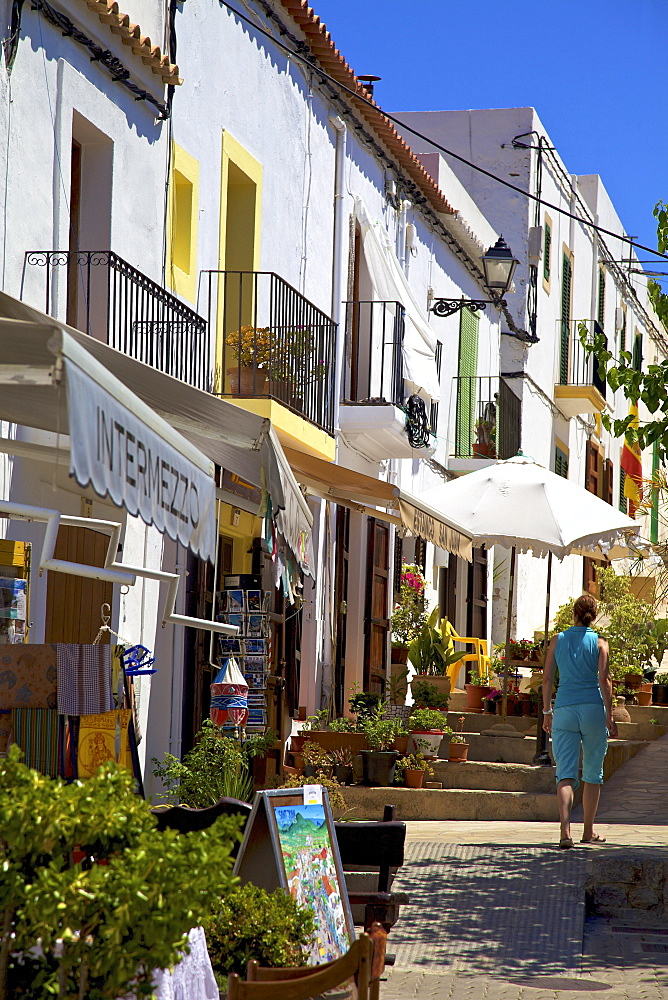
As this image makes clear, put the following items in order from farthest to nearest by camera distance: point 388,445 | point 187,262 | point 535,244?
point 535,244, point 388,445, point 187,262

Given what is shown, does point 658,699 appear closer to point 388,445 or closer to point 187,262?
point 388,445

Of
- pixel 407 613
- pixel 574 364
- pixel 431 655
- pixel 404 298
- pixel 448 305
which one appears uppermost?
pixel 574 364

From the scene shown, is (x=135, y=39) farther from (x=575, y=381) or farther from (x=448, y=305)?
(x=575, y=381)

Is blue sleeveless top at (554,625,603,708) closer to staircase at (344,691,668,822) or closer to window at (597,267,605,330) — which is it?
staircase at (344,691,668,822)

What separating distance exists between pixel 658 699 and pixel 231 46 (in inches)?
388

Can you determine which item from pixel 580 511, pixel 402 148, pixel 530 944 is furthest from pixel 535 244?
pixel 530 944

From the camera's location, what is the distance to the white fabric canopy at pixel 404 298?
15.7 m

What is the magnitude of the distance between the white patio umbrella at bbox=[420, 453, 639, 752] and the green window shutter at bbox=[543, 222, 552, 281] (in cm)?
1207

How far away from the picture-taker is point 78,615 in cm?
976

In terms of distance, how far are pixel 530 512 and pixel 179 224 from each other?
417cm

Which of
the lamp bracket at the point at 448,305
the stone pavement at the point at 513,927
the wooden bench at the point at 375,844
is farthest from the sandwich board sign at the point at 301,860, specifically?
the lamp bracket at the point at 448,305

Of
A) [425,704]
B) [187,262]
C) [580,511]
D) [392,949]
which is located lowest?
[392,949]

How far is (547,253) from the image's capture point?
2508cm

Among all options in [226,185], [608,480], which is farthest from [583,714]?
[608,480]
